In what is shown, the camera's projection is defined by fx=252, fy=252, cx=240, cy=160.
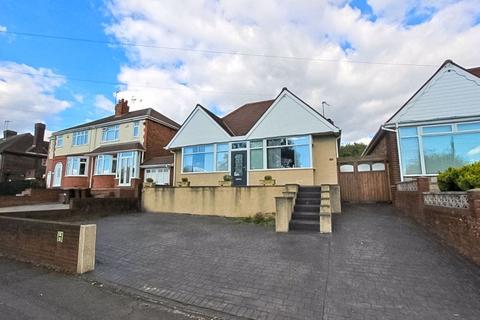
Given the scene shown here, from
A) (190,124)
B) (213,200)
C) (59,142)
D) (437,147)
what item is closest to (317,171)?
(437,147)

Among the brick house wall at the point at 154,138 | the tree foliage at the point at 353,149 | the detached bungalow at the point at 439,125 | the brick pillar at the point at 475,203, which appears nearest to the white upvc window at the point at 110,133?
the brick house wall at the point at 154,138

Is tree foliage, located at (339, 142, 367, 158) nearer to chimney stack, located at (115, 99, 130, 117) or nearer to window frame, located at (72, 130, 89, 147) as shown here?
chimney stack, located at (115, 99, 130, 117)

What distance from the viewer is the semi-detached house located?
69.6 ft

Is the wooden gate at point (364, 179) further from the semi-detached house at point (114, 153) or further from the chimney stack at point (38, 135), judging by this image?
the chimney stack at point (38, 135)

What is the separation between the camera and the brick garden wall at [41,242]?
5590 mm

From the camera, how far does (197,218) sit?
11.9m

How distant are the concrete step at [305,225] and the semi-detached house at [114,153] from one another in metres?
13.2

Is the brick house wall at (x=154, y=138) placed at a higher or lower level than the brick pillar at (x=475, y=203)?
higher

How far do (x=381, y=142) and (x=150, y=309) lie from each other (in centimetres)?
1568

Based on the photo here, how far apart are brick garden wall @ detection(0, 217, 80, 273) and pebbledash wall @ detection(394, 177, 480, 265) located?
26.6 feet

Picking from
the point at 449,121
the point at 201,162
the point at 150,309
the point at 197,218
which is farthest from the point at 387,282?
the point at 201,162

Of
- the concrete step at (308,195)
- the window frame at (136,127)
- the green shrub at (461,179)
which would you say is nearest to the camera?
the green shrub at (461,179)

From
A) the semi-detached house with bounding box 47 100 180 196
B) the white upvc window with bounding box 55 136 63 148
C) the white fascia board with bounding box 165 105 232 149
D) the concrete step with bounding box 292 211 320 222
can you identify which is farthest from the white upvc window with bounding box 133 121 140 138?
the concrete step with bounding box 292 211 320 222

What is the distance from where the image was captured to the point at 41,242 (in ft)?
20.2
